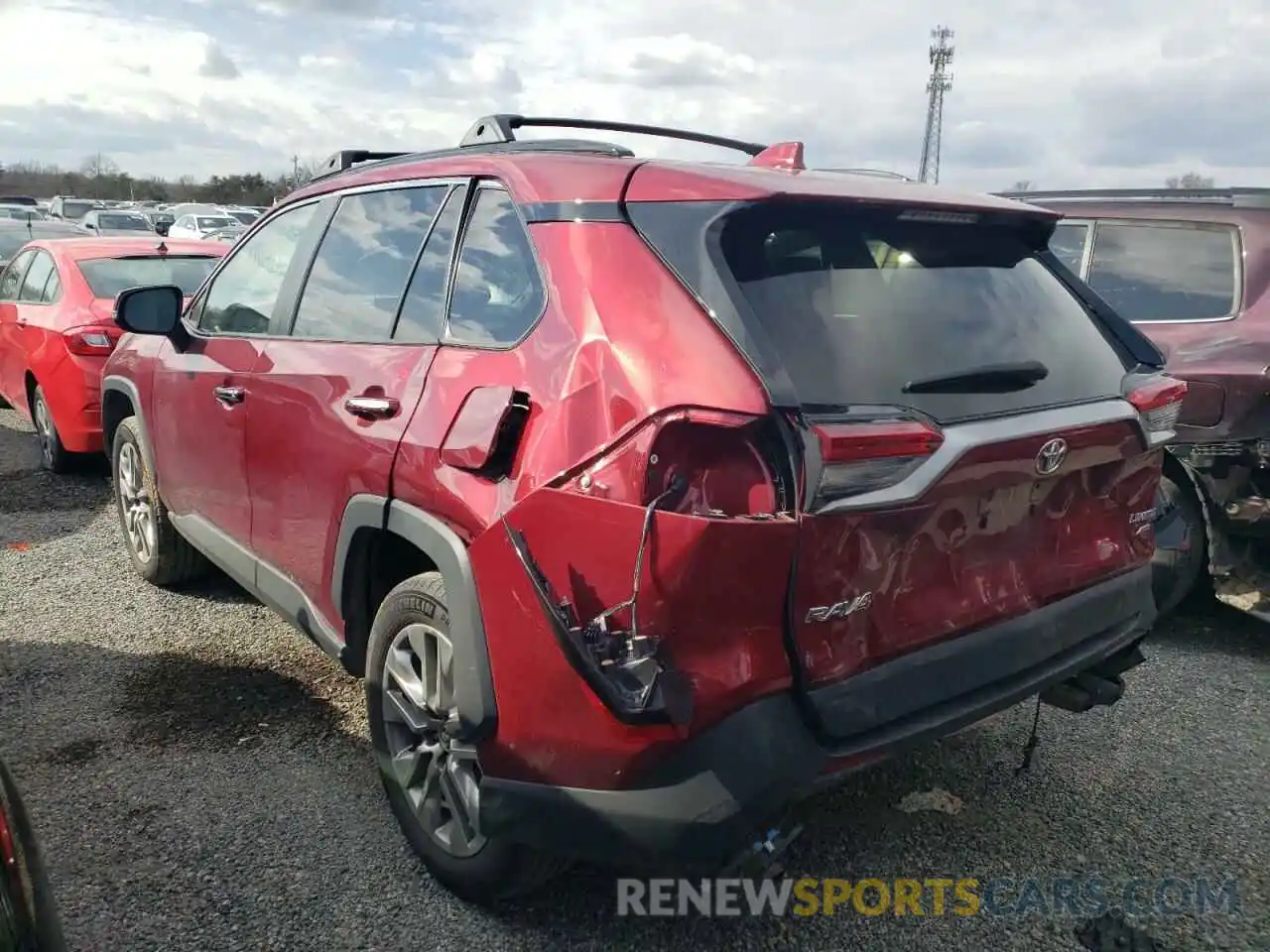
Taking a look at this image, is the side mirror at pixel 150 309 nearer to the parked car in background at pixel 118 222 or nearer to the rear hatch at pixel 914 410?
the rear hatch at pixel 914 410

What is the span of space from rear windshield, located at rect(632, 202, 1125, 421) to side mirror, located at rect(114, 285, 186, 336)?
102 inches

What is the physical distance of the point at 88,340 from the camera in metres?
6.05

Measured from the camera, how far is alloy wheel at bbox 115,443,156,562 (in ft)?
15.3

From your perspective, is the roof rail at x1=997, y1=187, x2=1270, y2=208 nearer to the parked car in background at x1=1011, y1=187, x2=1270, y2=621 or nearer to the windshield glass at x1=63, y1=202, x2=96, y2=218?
the parked car in background at x1=1011, y1=187, x2=1270, y2=621

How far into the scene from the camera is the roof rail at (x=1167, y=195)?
4441 mm

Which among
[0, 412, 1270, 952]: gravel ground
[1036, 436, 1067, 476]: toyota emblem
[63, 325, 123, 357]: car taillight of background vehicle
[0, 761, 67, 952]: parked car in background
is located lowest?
[0, 412, 1270, 952]: gravel ground

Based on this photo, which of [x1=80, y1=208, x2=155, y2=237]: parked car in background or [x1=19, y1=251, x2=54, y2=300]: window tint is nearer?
[x1=19, y1=251, x2=54, y2=300]: window tint

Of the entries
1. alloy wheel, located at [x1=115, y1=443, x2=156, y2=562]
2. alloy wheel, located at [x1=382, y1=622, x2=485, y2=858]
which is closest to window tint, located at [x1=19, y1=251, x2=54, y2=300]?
alloy wheel, located at [x1=115, y1=443, x2=156, y2=562]

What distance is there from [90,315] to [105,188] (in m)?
68.6

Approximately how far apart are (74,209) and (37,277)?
2846 cm

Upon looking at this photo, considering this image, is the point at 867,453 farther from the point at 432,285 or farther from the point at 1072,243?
the point at 1072,243

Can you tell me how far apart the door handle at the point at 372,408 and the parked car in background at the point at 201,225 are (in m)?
26.9

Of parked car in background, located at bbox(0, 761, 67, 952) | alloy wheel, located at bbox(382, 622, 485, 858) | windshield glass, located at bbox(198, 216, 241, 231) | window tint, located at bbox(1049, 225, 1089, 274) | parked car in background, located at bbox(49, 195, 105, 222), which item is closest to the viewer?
parked car in background, located at bbox(0, 761, 67, 952)

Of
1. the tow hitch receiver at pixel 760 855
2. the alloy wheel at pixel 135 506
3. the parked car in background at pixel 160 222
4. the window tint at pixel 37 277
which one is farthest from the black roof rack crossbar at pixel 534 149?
the parked car in background at pixel 160 222
